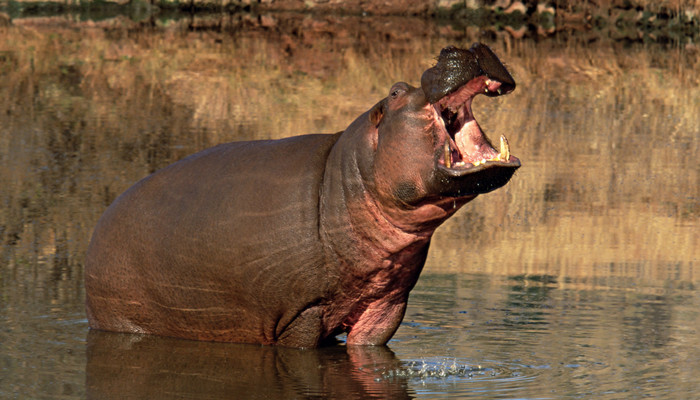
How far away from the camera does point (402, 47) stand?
85.3ft

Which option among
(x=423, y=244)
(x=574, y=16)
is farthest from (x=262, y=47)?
(x=423, y=244)

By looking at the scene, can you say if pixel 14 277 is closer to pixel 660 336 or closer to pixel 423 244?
pixel 423 244

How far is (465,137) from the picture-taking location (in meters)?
6.37

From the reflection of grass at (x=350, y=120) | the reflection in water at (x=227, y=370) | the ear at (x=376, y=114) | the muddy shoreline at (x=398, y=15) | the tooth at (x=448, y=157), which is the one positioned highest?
the ear at (x=376, y=114)

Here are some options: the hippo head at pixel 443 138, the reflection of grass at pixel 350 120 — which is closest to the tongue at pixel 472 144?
the hippo head at pixel 443 138

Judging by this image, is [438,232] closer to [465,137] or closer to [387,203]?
[387,203]

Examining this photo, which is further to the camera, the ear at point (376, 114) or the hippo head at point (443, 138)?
the ear at point (376, 114)

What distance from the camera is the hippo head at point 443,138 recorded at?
6000 millimetres

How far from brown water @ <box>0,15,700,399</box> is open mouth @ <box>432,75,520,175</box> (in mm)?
1063

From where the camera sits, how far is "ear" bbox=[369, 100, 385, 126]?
6.52 metres

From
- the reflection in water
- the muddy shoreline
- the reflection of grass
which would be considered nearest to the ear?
the reflection in water

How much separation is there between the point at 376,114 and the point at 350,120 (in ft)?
30.1

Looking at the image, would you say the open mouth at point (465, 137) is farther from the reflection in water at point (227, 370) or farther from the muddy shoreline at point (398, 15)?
the muddy shoreline at point (398, 15)

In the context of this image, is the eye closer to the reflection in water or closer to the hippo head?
the hippo head
